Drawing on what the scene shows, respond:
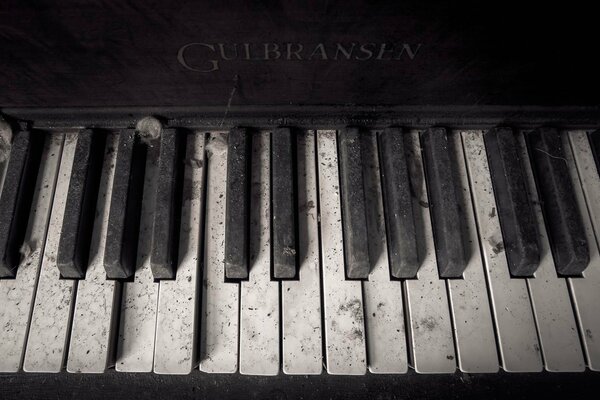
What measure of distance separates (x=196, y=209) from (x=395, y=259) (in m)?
0.67

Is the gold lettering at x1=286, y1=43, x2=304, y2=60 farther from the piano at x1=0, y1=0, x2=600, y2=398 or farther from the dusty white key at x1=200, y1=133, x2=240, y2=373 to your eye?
the dusty white key at x1=200, y1=133, x2=240, y2=373

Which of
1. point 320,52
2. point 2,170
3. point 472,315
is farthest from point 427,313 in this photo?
point 2,170

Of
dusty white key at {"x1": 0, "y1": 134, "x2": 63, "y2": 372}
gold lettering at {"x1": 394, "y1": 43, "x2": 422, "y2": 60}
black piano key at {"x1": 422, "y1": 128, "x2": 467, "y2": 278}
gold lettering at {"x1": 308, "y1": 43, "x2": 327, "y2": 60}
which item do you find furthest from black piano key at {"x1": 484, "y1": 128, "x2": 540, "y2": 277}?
dusty white key at {"x1": 0, "y1": 134, "x2": 63, "y2": 372}

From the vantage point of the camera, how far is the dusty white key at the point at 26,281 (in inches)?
50.8

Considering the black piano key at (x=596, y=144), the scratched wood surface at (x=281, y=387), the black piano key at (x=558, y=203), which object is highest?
the black piano key at (x=596, y=144)

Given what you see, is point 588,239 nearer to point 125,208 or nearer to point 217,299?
point 217,299

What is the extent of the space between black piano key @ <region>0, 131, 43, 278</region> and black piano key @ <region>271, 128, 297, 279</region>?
0.82m

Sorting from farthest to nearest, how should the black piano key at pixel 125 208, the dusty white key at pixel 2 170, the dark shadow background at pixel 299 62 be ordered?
the dusty white key at pixel 2 170 < the black piano key at pixel 125 208 < the dark shadow background at pixel 299 62

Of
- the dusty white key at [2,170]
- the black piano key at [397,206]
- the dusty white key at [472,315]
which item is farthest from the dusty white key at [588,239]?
the dusty white key at [2,170]

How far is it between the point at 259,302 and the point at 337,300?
0.80 feet

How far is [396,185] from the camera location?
4.55 ft

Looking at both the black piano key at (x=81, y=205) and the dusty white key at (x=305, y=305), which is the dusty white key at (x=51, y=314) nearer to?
the black piano key at (x=81, y=205)

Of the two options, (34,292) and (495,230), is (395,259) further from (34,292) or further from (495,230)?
(34,292)

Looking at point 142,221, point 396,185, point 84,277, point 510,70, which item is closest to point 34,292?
point 84,277
